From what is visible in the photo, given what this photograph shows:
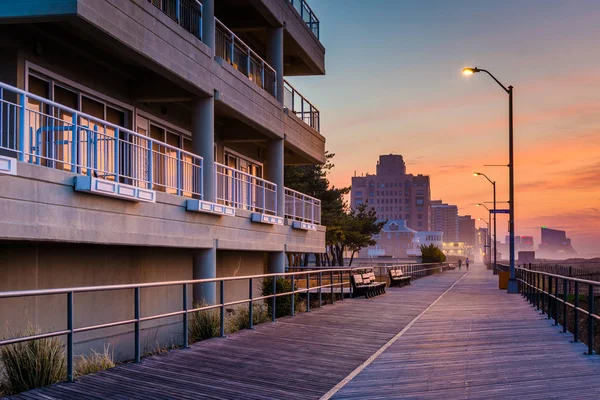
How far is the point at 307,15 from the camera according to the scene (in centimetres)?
3406

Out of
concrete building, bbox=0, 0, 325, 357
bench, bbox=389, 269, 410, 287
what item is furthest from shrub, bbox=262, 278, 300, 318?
bench, bbox=389, 269, 410, 287

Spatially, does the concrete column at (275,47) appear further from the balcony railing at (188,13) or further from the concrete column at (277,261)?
the balcony railing at (188,13)

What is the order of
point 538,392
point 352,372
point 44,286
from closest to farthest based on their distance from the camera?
point 538,392
point 352,372
point 44,286

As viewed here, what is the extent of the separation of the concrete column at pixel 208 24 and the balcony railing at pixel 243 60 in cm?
84

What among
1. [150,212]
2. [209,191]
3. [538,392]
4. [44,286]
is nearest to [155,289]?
[209,191]

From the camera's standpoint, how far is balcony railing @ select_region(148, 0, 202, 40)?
1987cm

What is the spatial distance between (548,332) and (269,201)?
14.2 metres

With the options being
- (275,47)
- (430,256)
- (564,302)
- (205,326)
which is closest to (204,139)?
(205,326)

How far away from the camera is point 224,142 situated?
28016mm

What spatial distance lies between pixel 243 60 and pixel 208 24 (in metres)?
5.22

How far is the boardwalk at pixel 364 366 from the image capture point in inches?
358

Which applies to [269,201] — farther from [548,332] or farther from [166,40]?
[548,332]

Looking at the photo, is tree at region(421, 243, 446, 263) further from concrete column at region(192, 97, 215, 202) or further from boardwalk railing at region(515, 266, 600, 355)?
concrete column at region(192, 97, 215, 202)

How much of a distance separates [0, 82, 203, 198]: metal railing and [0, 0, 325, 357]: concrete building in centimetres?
6
